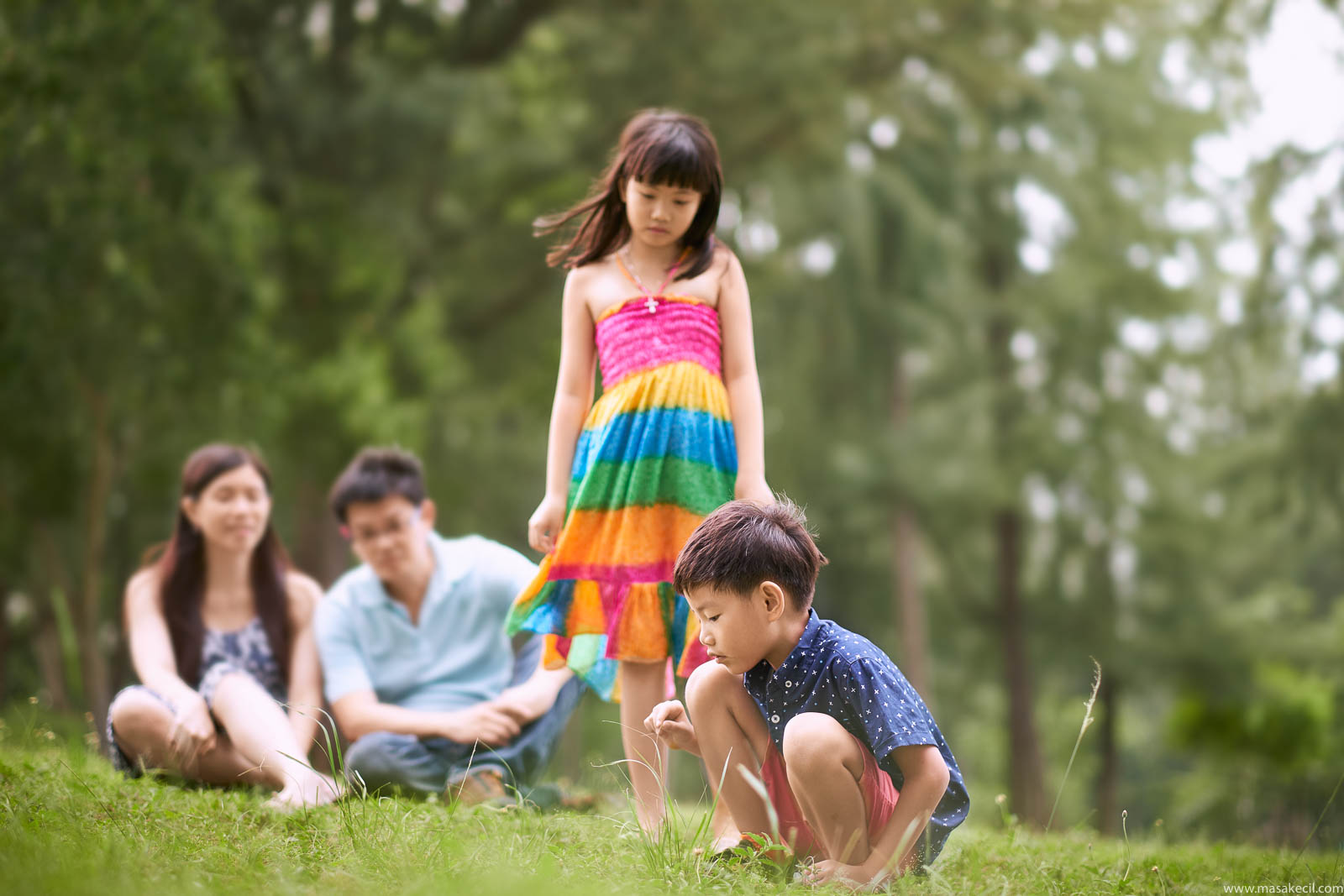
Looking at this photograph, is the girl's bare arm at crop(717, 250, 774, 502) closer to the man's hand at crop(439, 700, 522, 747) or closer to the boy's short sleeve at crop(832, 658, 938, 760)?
the boy's short sleeve at crop(832, 658, 938, 760)

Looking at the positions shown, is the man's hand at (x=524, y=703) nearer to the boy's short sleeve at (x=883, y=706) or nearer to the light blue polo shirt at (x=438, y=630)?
the light blue polo shirt at (x=438, y=630)

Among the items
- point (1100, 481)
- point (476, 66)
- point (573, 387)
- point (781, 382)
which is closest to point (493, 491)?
point (781, 382)

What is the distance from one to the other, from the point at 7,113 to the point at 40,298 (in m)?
1.22

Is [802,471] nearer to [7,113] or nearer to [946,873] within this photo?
[7,113]

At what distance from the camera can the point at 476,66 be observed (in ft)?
33.7

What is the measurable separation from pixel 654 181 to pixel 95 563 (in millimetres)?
7585

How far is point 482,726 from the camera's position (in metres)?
3.47

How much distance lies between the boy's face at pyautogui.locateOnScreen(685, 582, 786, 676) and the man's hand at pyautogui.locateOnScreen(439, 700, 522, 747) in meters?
1.30

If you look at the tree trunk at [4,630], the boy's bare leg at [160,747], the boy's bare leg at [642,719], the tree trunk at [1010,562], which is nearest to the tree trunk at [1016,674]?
the tree trunk at [1010,562]

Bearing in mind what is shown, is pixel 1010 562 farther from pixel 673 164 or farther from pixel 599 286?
pixel 673 164

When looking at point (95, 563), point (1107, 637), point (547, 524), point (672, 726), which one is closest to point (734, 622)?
point (672, 726)

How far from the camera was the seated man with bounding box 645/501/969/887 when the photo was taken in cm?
228

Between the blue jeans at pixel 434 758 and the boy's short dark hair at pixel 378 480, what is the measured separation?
0.75m

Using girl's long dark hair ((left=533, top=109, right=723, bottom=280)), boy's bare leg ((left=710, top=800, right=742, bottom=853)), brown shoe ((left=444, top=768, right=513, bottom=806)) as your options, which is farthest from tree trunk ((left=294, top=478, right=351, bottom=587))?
boy's bare leg ((left=710, top=800, right=742, bottom=853))
